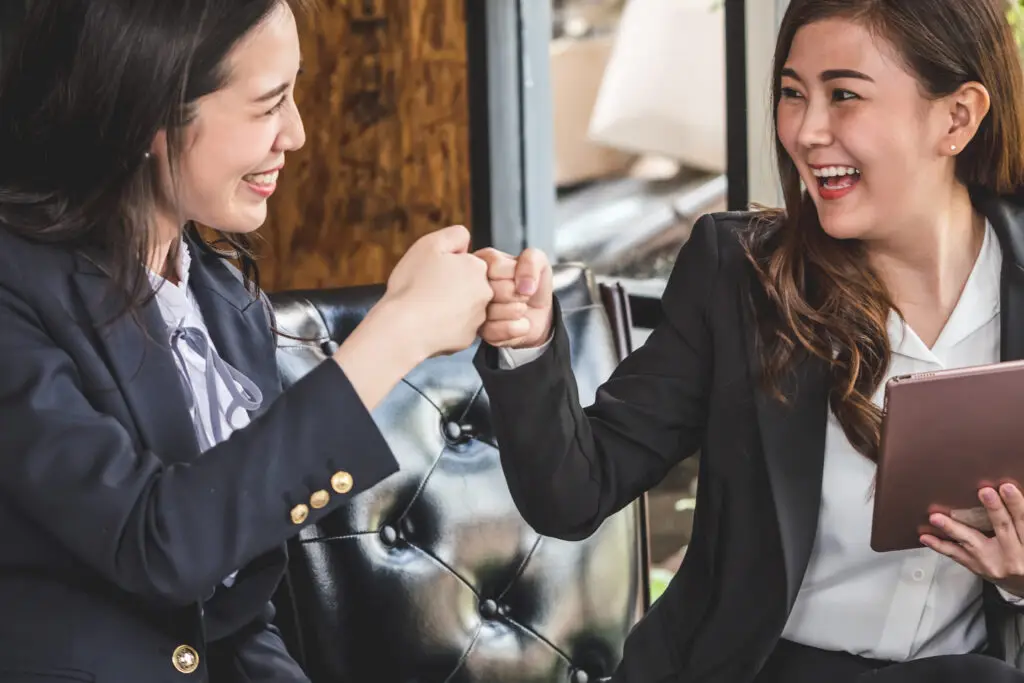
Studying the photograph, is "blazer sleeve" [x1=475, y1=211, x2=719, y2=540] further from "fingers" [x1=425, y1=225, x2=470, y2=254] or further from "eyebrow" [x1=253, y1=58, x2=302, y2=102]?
"eyebrow" [x1=253, y1=58, x2=302, y2=102]

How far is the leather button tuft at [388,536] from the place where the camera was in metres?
1.54

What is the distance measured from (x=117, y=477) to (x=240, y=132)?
319 millimetres

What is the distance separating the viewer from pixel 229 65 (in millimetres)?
1161

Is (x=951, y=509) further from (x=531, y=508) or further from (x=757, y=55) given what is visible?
(x=757, y=55)

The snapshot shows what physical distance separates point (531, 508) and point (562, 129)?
1.97 meters

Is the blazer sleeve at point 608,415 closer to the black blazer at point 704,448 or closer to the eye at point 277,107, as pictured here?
the black blazer at point 704,448

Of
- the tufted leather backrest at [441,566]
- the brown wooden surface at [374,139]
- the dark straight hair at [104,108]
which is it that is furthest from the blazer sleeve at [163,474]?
the brown wooden surface at [374,139]

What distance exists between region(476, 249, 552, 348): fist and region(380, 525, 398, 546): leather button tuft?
1.00 ft

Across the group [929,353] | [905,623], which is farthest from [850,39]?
[905,623]

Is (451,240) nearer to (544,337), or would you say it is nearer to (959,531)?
(544,337)

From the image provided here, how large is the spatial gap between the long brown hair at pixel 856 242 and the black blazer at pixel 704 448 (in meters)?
0.02

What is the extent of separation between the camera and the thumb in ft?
4.09

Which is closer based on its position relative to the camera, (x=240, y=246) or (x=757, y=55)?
(x=240, y=246)

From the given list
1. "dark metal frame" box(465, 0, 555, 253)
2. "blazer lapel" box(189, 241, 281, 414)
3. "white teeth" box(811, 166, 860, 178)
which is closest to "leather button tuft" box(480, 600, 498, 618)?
"blazer lapel" box(189, 241, 281, 414)
